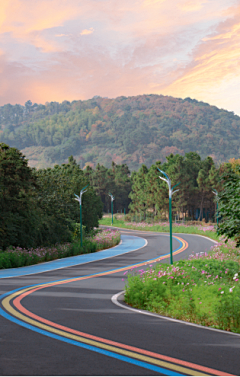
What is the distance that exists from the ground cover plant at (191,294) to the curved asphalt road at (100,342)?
522mm

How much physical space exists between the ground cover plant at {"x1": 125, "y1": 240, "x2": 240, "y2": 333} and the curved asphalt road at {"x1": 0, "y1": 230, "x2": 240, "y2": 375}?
52cm

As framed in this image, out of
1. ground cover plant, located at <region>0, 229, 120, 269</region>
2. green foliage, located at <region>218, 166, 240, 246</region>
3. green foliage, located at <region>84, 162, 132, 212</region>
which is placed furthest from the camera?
green foliage, located at <region>84, 162, 132, 212</region>

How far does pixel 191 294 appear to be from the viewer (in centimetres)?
916

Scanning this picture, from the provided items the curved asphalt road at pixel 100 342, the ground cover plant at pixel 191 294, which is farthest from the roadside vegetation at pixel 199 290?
the curved asphalt road at pixel 100 342

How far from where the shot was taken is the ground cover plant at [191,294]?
311 inches

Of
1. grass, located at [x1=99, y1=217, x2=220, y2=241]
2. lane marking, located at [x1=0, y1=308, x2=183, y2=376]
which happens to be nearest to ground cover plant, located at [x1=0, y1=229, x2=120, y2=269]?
lane marking, located at [x1=0, y1=308, x2=183, y2=376]

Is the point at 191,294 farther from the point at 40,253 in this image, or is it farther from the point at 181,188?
the point at 181,188

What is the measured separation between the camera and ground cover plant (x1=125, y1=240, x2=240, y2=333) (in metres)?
7.91

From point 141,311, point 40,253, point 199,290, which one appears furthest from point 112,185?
point 199,290

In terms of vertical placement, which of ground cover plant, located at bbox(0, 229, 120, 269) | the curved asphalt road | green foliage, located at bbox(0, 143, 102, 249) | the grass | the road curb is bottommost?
the grass

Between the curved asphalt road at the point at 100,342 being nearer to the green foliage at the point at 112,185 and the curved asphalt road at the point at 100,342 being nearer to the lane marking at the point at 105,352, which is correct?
the lane marking at the point at 105,352

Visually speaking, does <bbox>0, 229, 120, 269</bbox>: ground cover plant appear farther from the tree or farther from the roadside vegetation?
the roadside vegetation

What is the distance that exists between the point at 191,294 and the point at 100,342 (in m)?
3.38

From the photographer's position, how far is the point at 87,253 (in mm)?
30875
